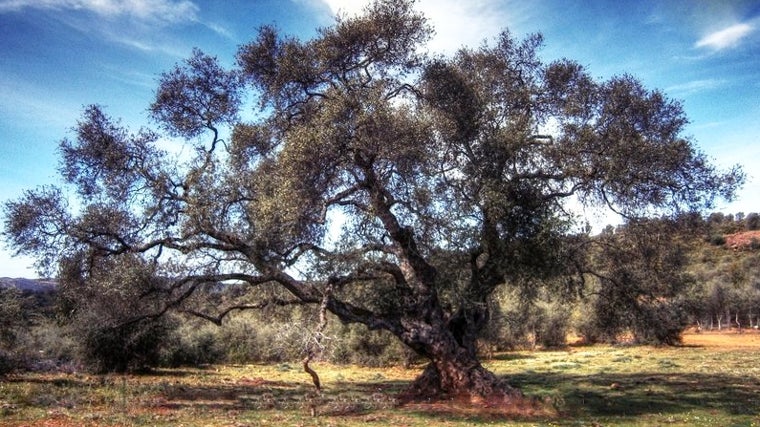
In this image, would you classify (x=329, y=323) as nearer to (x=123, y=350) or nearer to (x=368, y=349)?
(x=368, y=349)

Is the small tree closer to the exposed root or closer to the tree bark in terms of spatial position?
the tree bark

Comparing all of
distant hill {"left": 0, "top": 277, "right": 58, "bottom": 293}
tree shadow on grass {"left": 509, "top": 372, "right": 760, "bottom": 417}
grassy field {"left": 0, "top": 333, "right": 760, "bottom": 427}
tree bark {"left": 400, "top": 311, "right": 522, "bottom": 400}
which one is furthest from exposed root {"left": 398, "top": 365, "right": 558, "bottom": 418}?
distant hill {"left": 0, "top": 277, "right": 58, "bottom": 293}

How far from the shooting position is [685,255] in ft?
66.0

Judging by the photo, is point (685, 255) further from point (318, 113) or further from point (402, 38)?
point (318, 113)

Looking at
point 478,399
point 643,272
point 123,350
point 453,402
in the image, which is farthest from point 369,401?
point 123,350

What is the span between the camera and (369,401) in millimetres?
18969

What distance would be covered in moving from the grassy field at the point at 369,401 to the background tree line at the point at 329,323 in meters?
2.08

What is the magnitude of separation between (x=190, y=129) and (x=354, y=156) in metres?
6.95

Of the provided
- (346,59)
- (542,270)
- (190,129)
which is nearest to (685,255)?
(542,270)

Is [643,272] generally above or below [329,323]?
above

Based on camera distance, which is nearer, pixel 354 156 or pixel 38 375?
pixel 354 156

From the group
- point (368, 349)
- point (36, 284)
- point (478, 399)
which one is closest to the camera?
point (478, 399)

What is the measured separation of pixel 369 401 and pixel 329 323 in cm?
1754

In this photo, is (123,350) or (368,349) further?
(368,349)
